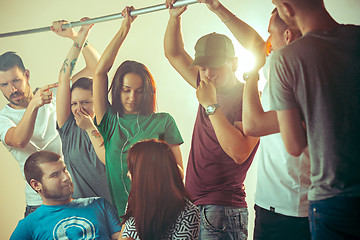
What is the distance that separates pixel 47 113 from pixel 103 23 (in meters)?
0.69

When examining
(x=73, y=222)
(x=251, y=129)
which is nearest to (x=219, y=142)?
(x=251, y=129)

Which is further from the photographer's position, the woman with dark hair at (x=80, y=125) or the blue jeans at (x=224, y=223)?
the woman with dark hair at (x=80, y=125)

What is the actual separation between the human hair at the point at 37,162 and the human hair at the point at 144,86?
0.59m

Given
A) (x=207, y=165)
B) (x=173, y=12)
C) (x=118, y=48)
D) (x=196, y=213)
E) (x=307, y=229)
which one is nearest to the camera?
(x=307, y=229)

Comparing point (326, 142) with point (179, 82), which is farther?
point (179, 82)

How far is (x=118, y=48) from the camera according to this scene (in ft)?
7.70

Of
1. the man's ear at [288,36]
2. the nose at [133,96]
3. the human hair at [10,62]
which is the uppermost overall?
the human hair at [10,62]

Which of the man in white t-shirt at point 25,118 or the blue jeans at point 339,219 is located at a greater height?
the man in white t-shirt at point 25,118

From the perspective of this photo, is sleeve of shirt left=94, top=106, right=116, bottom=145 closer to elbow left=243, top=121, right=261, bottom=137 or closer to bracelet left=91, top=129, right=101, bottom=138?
bracelet left=91, top=129, right=101, bottom=138

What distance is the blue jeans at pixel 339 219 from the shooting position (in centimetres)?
136

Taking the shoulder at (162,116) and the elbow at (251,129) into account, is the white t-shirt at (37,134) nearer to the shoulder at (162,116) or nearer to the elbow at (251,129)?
the shoulder at (162,116)

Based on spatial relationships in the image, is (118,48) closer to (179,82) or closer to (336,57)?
(179,82)

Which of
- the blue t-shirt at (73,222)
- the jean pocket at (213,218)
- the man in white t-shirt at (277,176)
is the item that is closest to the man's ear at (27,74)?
the blue t-shirt at (73,222)

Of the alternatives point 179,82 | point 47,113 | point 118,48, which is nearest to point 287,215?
point 179,82
